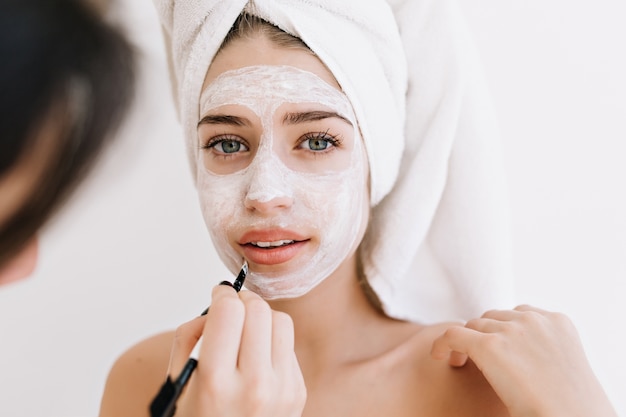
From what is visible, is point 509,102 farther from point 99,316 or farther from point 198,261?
point 99,316

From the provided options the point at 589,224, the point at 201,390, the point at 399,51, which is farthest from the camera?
the point at 589,224

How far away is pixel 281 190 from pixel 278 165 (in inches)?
1.6

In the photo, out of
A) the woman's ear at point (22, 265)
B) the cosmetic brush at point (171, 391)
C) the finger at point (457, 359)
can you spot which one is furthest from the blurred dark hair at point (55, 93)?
the finger at point (457, 359)

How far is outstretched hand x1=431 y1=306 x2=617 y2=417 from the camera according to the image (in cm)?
91

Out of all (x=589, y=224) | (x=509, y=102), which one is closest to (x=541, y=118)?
(x=509, y=102)

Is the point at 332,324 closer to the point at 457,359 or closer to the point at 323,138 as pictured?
the point at 457,359

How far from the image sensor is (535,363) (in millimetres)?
938

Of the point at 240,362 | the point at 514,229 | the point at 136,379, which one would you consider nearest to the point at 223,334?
the point at 240,362

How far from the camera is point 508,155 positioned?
1.47 metres

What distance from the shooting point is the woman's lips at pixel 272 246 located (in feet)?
3.18

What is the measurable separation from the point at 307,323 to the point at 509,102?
27.2 inches

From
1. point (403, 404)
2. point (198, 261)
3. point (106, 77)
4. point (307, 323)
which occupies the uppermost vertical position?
point (198, 261)

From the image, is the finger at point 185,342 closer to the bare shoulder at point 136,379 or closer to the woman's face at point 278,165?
the woman's face at point 278,165

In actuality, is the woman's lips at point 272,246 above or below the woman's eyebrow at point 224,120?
below
